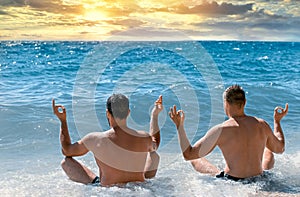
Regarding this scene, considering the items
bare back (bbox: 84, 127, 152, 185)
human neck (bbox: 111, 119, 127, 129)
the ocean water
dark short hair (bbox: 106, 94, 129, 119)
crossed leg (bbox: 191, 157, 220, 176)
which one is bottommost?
the ocean water

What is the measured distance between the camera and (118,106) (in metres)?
4.32

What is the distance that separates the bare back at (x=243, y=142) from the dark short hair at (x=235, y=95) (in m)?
0.22

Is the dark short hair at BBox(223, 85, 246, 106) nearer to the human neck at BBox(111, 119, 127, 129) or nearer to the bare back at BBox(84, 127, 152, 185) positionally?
the bare back at BBox(84, 127, 152, 185)

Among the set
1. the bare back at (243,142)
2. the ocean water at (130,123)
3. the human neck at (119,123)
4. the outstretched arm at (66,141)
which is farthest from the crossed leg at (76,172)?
the bare back at (243,142)

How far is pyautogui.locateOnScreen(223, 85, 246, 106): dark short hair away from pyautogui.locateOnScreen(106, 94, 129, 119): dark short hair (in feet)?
4.07

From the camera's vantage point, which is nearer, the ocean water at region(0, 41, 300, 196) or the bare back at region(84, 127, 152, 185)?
the bare back at region(84, 127, 152, 185)

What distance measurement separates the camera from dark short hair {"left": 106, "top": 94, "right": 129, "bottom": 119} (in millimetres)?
4320

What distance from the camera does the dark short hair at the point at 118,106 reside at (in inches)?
170

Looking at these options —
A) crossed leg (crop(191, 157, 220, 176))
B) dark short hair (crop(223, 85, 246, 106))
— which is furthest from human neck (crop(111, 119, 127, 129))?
crossed leg (crop(191, 157, 220, 176))

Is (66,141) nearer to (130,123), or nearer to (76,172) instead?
(76,172)

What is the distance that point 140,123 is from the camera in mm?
10047

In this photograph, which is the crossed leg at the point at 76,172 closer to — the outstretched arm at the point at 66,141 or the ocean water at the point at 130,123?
the ocean water at the point at 130,123

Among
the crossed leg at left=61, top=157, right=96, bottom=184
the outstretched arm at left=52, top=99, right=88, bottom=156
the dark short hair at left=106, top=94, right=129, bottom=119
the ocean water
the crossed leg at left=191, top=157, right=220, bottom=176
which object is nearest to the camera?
the dark short hair at left=106, top=94, right=129, bottom=119

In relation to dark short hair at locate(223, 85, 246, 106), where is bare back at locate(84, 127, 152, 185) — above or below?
below
